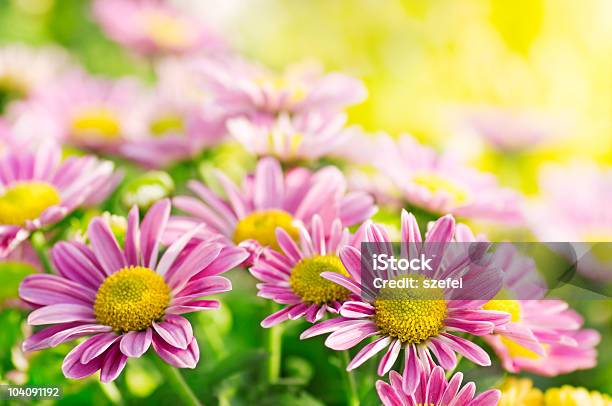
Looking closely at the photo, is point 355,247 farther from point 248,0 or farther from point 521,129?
point 248,0

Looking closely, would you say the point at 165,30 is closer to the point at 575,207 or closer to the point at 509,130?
the point at 509,130

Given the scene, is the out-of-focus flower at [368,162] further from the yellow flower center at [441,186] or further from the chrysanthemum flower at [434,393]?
the chrysanthemum flower at [434,393]

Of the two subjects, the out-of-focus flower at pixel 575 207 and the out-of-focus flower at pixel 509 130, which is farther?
the out-of-focus flower at pixel 509 130

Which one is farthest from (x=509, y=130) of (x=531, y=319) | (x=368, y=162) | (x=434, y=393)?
(x=434, y=393)

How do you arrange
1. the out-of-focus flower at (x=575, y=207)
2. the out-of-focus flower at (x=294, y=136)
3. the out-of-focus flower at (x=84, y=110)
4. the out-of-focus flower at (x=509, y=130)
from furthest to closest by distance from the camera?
the out-of-focus flower at (x=509, y=130)
the out-of-focus flower at (x=84, y=110)
the out-of-focus flower at (x=575, y=207)
the out-of-focus flower at (x=294, y=136)

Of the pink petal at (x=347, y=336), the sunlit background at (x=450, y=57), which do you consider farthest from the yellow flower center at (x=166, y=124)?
the pink petal at (x=347, y=336)

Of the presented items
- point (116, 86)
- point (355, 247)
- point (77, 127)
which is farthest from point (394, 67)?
point (355, 247)

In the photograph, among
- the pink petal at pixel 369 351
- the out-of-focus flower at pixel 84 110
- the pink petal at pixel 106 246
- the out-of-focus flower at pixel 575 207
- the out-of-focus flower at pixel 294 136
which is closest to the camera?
→ the pink petal at pixel 369 351

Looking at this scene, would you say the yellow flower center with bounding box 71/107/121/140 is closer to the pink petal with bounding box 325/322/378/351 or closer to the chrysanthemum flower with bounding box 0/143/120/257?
the chrysanthemum flower with bounding box 0/143/120/257
